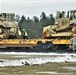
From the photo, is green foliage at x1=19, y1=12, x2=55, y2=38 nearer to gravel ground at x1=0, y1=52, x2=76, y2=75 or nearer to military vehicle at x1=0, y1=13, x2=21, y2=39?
military vehicle at x1=0, y1=13, x2=21, y2=39

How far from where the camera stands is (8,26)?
38938mm

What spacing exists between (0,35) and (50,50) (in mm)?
5616

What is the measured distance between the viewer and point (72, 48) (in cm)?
3509

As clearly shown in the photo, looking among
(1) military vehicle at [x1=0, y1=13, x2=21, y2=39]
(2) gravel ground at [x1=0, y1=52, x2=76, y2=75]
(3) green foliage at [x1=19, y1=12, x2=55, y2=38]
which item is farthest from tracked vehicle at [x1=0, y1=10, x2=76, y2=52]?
(2) gravel ground at [x1=0, y1=52, x2=76, y2=75]

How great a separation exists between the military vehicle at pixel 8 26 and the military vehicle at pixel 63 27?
10.4ft

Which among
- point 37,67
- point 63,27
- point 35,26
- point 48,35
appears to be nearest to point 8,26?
point 48,35

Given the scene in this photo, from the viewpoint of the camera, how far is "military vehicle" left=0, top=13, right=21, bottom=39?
38.8 metres

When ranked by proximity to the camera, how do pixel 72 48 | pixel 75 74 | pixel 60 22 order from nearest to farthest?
1. pixel 75 74
2. pixel 72 48
3. pixel 60 22

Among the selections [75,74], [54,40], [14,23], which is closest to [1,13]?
[14,23]

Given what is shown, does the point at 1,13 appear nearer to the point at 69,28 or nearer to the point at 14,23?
the point at 14,23

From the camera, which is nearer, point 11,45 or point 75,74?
point 75,74

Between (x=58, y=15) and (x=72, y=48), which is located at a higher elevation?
(x=58, y=15)

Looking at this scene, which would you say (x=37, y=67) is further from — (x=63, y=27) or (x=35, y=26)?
(x=35, y=26)

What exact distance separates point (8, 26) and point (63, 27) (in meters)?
5.85
